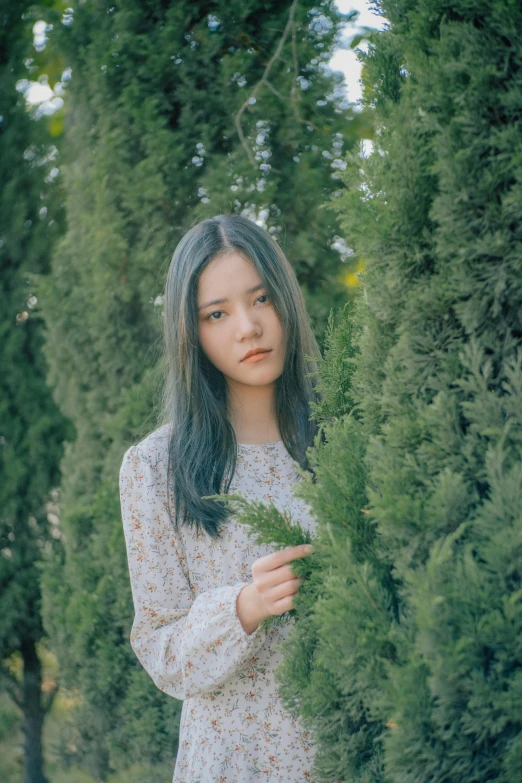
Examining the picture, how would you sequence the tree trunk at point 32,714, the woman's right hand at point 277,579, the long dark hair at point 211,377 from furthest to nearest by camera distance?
the tree trunk at point 32,714 < the long dark hair at point 211,377 < the woman's right hand at point 277,579

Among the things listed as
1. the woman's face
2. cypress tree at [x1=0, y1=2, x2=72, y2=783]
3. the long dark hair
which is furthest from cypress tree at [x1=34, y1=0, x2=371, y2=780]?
the woman's face

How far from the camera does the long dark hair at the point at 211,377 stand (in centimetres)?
201

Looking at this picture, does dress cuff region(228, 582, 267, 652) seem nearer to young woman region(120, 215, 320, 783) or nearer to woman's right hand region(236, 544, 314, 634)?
young woman region(120, 215, 320, 783)

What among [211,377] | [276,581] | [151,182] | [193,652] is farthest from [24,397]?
[276,581]

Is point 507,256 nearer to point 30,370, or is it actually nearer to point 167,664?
point 167,664

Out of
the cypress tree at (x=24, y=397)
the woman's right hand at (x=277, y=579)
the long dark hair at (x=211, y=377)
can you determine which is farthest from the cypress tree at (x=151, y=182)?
the woman's right hand at (x=277, y=579)

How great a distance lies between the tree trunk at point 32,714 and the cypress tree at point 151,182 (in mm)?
953

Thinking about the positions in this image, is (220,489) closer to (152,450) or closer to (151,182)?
(152,450)

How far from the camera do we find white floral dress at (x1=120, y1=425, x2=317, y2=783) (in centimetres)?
184

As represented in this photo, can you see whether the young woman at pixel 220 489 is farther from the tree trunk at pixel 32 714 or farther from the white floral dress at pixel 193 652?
the tree trunk at pixel 32 714

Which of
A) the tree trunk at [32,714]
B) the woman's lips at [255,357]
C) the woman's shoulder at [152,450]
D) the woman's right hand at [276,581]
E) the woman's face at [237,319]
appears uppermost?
the woman's face at [237,319]

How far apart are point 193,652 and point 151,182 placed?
220 cm

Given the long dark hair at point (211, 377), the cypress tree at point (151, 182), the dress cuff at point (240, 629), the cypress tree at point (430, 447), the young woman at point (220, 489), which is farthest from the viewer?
the cypress tree at point (151, 182)

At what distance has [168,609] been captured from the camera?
189cm
